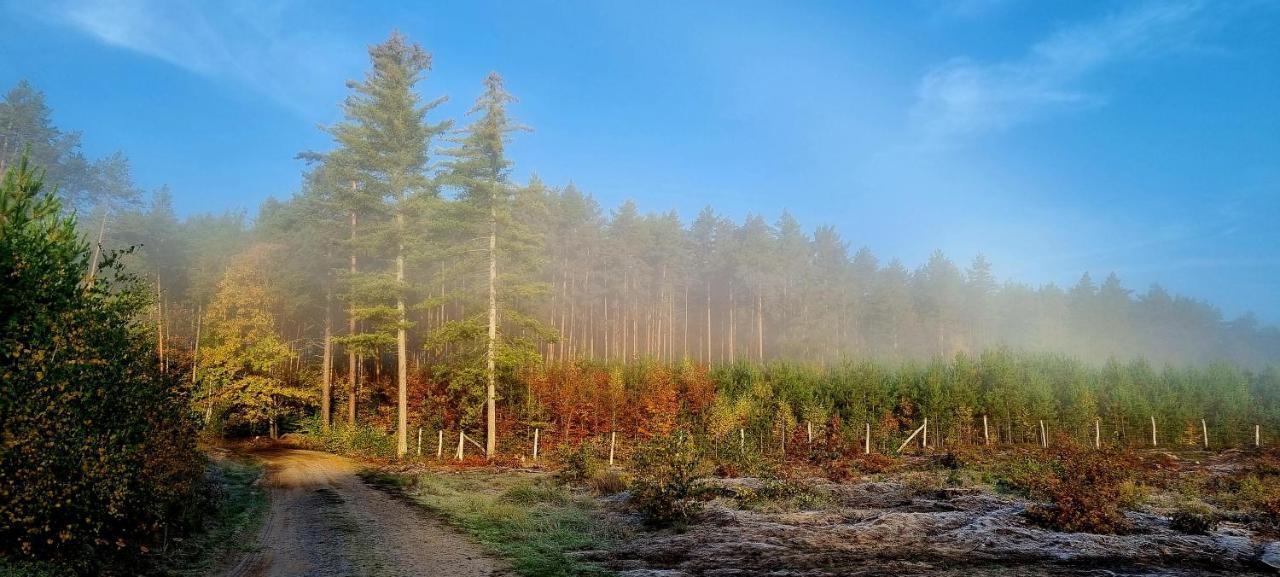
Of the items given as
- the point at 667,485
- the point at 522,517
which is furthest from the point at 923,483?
the point at 522,517

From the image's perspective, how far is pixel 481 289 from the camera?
3056 cm

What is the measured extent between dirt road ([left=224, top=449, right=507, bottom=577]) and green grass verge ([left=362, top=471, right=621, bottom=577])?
2.04 ft

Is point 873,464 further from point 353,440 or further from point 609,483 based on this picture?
point 353,440

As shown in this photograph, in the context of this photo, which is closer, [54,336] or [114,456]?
[54,336]

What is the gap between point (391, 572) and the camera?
1062cm

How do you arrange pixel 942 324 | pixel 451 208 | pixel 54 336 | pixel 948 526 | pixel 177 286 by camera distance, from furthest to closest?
pixel 942 324 < pixel 177 286 < pixel 451 208 < pixel 948 526 < pixel 54 336

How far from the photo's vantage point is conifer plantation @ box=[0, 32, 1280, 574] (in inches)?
356

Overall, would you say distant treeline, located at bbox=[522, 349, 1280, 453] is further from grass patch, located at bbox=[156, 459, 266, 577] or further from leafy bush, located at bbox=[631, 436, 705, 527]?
leafy bush, located at bbox=[631, 436, 705, 527]

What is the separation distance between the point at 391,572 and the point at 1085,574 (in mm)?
11595

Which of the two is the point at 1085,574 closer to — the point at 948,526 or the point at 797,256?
the point at 948,526

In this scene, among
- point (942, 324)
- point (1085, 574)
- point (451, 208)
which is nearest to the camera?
point (1085, 574)

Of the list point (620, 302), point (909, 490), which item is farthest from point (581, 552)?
point (620, 302)

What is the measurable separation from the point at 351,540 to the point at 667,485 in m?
7.20

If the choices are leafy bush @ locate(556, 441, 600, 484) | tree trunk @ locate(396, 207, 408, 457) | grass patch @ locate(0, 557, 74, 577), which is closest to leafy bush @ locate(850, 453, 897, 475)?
leafy bush @ locate(556, 441, 600, 484)
